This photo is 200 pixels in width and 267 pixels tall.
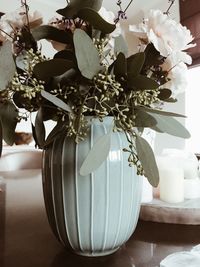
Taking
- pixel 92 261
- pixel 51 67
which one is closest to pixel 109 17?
pixel 51 67

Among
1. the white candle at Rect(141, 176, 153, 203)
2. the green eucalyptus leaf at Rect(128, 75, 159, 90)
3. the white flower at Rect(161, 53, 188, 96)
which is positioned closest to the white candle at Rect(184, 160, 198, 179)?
the white candle at Rect(141, 176, 153, 203)

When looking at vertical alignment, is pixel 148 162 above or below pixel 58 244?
above

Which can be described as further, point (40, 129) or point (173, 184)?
point (173, 184)

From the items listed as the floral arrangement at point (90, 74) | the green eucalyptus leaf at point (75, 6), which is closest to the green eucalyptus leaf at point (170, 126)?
the floral arrangement at point (90, 74)

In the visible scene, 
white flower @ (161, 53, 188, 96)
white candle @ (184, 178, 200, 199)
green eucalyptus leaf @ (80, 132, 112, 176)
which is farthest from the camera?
white candle @ (184, 178, 200, 199)

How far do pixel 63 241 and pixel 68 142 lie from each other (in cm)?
17

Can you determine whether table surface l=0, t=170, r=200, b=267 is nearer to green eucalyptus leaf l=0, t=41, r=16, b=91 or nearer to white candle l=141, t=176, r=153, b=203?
white candle l=141, t=176, r=153, b=203

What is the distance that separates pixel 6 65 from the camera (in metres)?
0.47

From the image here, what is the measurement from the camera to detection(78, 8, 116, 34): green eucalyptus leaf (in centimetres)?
51

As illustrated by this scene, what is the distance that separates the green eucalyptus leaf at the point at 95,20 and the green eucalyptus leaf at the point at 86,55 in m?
0.06

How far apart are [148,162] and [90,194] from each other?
11 cm

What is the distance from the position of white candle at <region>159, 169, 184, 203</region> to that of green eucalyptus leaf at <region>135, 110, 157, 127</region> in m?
0.32

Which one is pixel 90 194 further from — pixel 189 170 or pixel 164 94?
pixel 189 170

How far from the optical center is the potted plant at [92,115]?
490 mm
